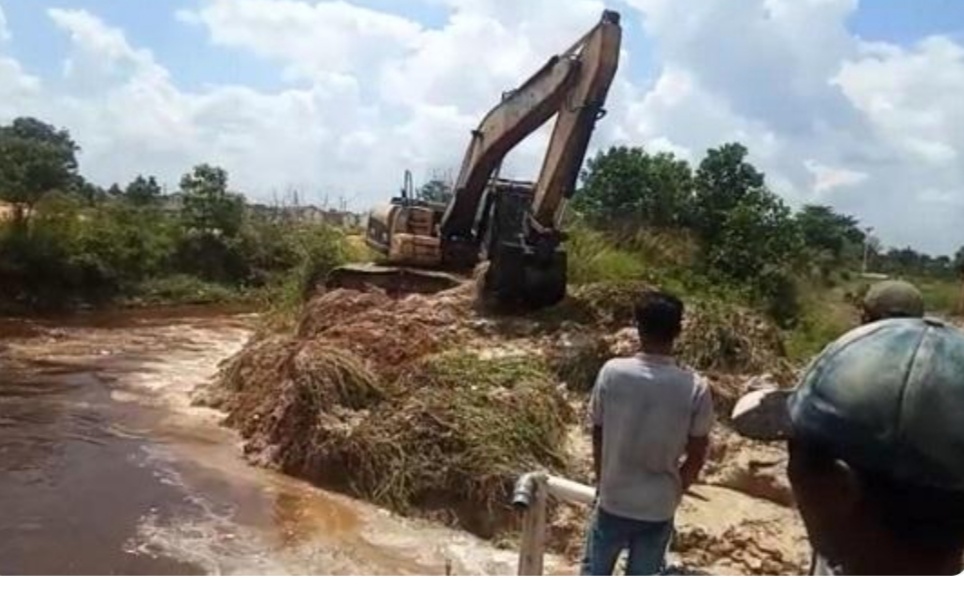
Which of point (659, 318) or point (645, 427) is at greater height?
point (659, 318)

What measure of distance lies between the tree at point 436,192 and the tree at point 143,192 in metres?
4.80

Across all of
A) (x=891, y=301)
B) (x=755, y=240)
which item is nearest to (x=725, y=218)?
(x=755, y=240)

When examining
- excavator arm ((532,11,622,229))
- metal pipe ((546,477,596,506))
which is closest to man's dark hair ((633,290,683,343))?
metal pipe ((546,477,596,506))

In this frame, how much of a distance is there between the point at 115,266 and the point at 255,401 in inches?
246

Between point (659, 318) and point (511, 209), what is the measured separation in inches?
171

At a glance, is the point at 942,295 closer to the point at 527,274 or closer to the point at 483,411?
the point at 527,274

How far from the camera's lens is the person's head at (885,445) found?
2.28ft

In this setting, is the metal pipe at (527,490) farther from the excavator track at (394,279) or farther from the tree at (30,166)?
the tree at (30,166)

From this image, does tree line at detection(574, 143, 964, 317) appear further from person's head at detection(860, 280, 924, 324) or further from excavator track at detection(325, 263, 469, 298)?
person's head at detection(860, 280, 924, 324)

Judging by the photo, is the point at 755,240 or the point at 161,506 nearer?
the point at 161,506

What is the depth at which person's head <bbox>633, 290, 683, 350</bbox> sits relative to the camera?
2.12 m

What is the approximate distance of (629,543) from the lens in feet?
7.32

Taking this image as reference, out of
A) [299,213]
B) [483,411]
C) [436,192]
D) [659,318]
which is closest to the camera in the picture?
[659,318]
